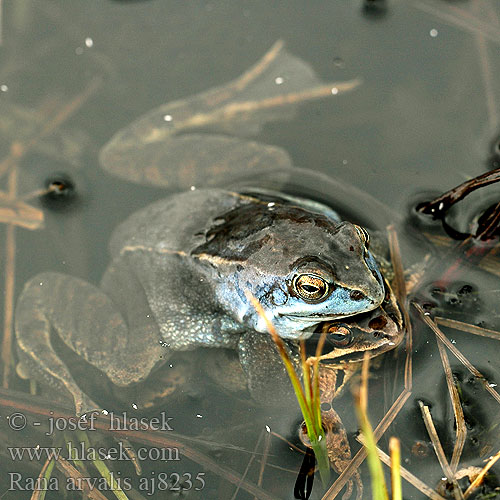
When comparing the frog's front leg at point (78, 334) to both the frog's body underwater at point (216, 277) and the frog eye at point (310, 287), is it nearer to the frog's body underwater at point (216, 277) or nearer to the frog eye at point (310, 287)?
the frog's body underwater at point (216, 277)

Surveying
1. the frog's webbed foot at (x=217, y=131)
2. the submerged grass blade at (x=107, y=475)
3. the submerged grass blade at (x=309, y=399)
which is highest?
the frog's webbed foot at (x=217, y=131)

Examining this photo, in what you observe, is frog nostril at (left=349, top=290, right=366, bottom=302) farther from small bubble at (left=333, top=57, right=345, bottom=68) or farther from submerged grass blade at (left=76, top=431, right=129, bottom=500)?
small bubble at (left=333, top=57, right=345, bottom=68)

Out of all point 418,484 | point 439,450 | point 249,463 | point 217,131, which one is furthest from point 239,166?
point 418,484

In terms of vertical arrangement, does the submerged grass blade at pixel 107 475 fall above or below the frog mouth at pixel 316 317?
below

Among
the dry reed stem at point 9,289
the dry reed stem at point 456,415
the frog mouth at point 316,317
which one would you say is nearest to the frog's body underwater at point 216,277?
the frog mouth at point 316,317

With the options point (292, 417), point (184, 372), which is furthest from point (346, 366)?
point (184, 372)

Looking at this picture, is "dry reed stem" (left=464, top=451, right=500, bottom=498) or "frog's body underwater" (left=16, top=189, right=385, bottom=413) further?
"frog's body underwater" (left=16, top=189, right=385, bottom=413)

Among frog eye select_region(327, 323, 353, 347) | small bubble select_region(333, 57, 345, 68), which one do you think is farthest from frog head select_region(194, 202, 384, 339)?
small bubble select_region(333, 57, 345, 68)
